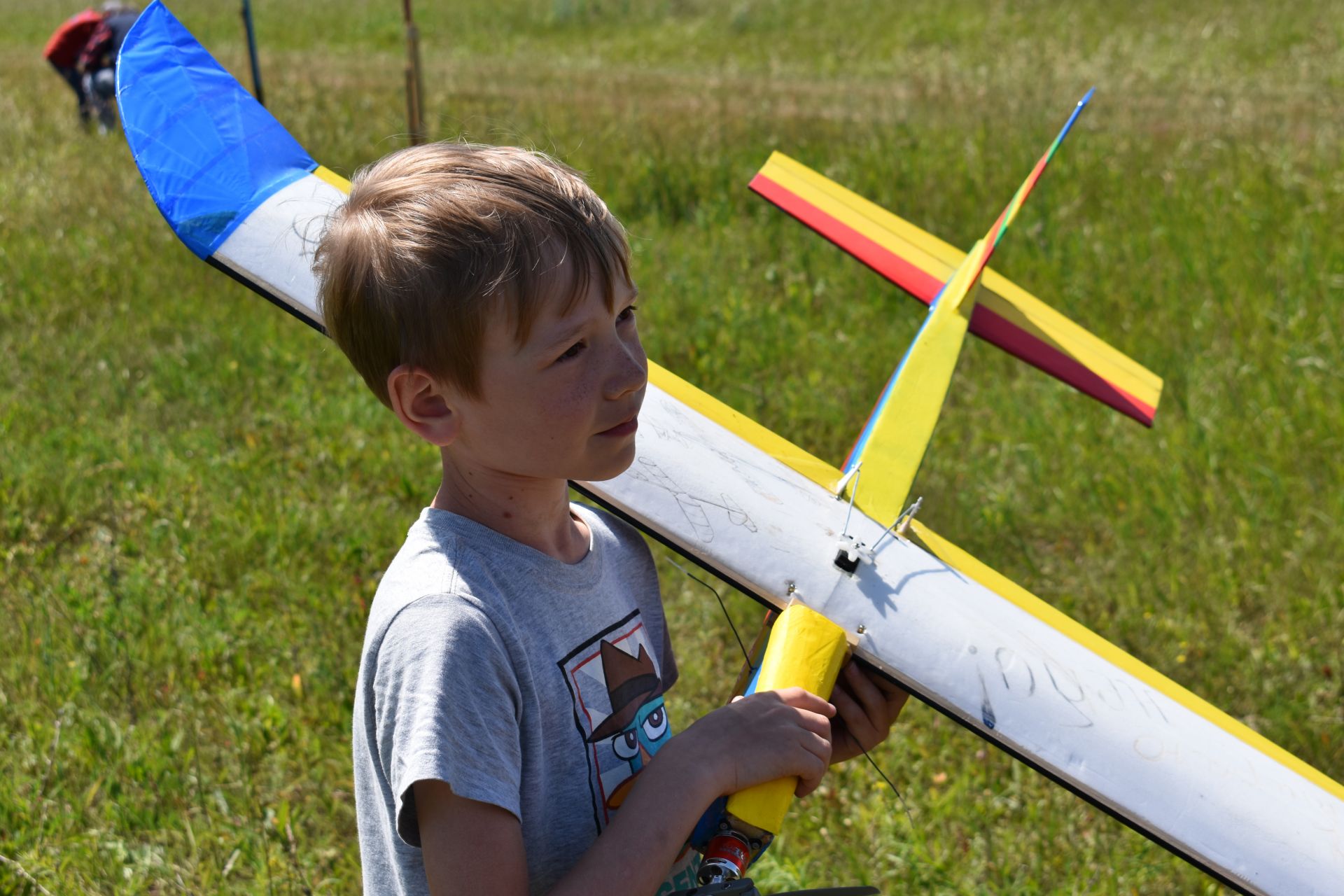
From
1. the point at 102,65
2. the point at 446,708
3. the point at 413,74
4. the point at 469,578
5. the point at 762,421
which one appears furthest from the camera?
the point at 102,65

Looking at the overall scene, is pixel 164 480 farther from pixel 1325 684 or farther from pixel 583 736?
pixel 1325 684

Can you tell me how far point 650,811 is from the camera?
1185mm

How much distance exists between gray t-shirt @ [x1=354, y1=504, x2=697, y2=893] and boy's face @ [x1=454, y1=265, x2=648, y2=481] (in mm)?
110

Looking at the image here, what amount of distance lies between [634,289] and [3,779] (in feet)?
7.36

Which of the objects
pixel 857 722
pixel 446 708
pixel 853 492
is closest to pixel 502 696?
pixel 446 708

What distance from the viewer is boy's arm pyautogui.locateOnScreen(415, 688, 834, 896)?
1116 millimetres

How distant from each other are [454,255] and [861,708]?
0.93m

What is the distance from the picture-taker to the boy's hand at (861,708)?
65.2 inches

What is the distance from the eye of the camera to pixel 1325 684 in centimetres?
306

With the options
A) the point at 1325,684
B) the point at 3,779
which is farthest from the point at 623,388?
the point at 1325,684

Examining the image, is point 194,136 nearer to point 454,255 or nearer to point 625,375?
point 454,255

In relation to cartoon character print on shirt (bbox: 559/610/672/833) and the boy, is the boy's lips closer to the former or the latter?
the boy

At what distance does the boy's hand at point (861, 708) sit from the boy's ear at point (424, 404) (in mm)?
743

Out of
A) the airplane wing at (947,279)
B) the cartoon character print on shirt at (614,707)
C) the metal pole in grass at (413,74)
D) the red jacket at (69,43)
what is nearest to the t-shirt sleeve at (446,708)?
the cartoon character print on shirt at (614,707)
